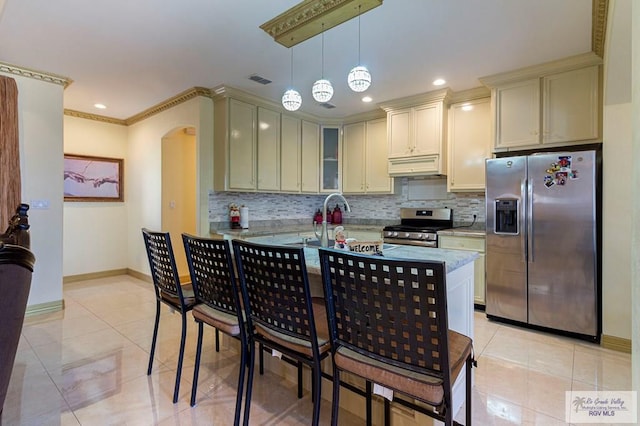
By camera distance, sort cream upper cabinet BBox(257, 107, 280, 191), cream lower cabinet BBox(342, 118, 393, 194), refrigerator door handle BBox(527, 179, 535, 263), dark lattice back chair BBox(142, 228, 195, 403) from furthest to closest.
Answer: cream lower cabinet BBox(342, 118, 393, 194) → cream upper cabinet BBox(257, 107, 280, 191) → refrigerator door handle BBox(527, 179, 535, 263) → dark lattice back chair BBox(142, 228, 195, 403)

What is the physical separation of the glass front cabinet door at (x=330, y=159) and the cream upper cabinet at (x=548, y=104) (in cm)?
228

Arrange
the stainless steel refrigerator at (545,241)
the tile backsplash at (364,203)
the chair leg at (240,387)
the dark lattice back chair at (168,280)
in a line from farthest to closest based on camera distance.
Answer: the tile backsplash at (364,203)
the stainless steel refrigerator at (545,241)
the dark lattice back chair at (168,280)
the chair leg at (240,387)

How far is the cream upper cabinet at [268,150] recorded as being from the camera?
4.25 metres

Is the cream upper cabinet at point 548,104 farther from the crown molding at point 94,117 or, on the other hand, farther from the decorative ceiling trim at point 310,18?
the crown molding at point 94,117

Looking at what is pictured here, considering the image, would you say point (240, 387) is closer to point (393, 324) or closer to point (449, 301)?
point (393, 324)

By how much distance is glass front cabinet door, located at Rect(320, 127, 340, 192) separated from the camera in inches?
199

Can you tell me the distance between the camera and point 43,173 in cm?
347

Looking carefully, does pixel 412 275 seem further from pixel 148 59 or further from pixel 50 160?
pixel 50 160

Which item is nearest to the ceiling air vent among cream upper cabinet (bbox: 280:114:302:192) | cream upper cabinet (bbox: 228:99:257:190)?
cream upper cabinet (bbox: 228:99:257:190)

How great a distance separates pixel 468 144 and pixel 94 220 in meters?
5.54

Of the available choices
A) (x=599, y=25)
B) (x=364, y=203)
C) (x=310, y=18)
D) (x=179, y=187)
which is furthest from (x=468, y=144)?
(x=179, y=187)

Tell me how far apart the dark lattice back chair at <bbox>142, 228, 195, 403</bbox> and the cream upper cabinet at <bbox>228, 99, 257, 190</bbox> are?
5.92 ft

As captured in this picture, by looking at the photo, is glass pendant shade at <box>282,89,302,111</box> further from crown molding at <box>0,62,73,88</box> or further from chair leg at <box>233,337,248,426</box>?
crown molding at <box>0,62,73,88</box>

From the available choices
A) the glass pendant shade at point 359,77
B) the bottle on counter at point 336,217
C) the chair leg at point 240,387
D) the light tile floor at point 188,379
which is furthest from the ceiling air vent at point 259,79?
the chair leg at point 240,387
